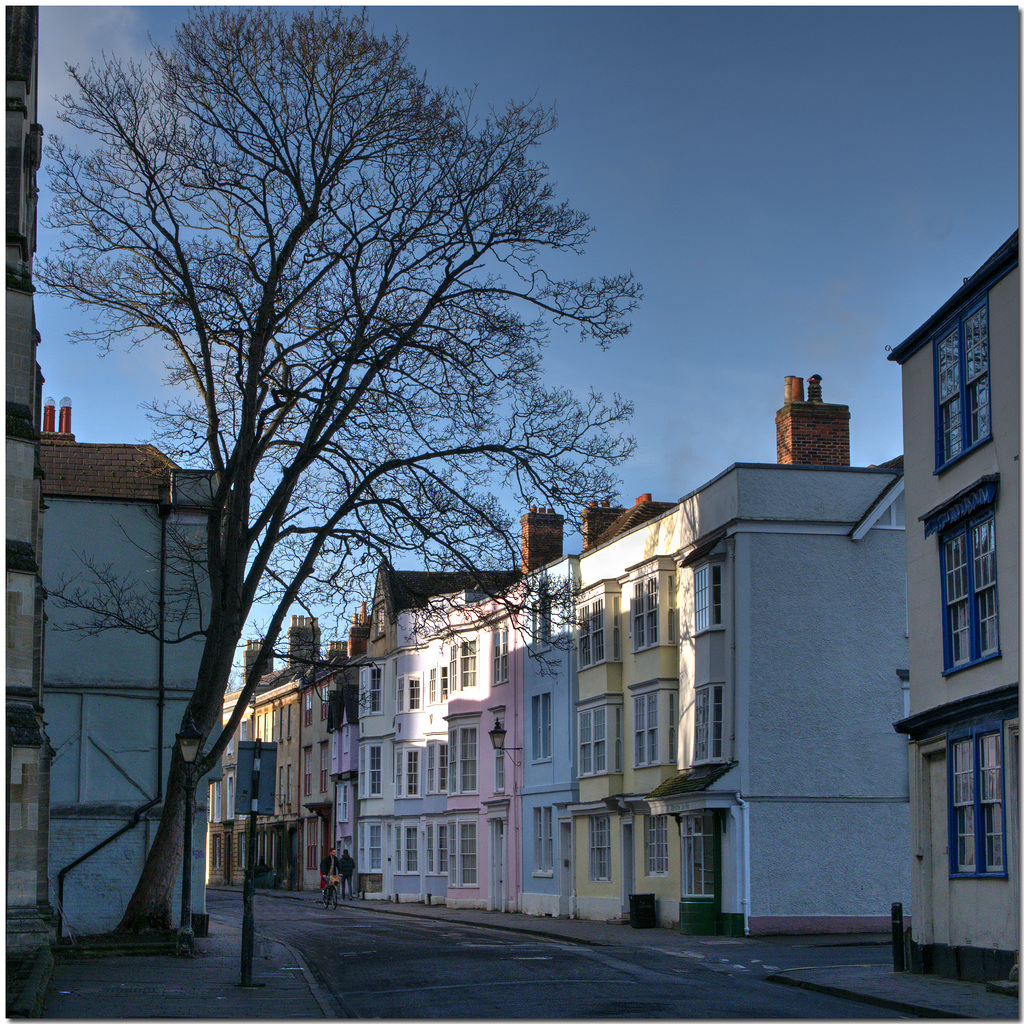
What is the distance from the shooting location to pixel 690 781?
28.1 meters

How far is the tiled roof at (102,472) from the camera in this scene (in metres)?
26.2

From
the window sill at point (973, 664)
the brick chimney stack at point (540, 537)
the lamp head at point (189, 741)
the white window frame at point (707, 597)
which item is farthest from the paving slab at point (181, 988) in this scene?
the brick chimney stack at point (540, 537)

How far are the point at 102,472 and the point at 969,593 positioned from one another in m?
17.1

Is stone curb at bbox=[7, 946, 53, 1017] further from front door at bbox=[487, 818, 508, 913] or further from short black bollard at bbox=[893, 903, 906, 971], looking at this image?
front door at bbox=[487, 818, 508, 913]

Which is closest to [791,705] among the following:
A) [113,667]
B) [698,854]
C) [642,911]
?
[698,854]

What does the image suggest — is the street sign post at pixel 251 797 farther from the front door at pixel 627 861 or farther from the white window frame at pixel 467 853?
the white window frame at pixel 467 853

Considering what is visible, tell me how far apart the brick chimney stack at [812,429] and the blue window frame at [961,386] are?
11.9m

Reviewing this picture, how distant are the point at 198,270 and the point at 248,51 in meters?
3.60

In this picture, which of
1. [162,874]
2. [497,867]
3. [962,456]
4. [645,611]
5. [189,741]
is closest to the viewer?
[962,456]

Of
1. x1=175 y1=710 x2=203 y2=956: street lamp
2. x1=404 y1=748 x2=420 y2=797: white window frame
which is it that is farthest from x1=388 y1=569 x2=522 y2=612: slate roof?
x1=404 y1=748 x2=420 y2=797: white window frame

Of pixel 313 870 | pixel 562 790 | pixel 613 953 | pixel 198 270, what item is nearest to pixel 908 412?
pixel 613 953

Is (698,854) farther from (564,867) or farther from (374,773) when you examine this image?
(374,773)

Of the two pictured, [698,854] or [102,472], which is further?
[698,854]

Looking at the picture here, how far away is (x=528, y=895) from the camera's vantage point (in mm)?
38469
